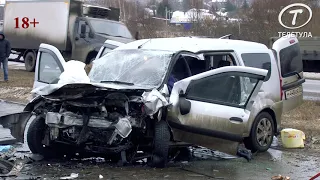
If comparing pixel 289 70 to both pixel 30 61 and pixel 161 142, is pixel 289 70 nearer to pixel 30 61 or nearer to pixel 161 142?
pixel 161 142

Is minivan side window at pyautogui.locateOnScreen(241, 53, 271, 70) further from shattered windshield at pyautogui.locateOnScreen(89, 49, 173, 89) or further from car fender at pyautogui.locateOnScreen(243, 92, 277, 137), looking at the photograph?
shattered windshield at pyautogui.locateOnScreen(89, 49, 173, 89)

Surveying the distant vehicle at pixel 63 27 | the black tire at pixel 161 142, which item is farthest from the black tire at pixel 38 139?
the distant vehicle at pixel 63 27

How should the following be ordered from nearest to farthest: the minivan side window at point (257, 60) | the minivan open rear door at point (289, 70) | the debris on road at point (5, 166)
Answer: the debris on road at point (5, 166)
the minivan side window at point (257, 60)
the minivan open rear door at point (289, 70)

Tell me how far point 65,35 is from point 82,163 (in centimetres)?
1516

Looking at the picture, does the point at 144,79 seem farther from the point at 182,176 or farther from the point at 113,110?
the point at 182,176

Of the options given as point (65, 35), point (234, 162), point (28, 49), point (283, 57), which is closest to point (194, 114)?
point (234, 162)

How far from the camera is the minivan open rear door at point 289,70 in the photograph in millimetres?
9138

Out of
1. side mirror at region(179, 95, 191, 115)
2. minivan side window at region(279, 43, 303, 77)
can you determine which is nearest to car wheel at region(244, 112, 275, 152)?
minivan side window at region(279, 43, 303, 77)

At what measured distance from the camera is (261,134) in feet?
27.0

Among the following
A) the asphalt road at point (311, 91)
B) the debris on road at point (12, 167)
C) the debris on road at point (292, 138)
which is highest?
the debris on road at point (292, 138)

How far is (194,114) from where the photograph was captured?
721cm

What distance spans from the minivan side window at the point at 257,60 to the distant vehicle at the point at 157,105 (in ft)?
0.09

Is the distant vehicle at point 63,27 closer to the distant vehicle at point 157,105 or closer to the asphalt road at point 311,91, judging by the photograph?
the asphalt road at point 311,91

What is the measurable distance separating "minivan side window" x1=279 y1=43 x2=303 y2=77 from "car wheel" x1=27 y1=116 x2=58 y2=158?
3898mm
